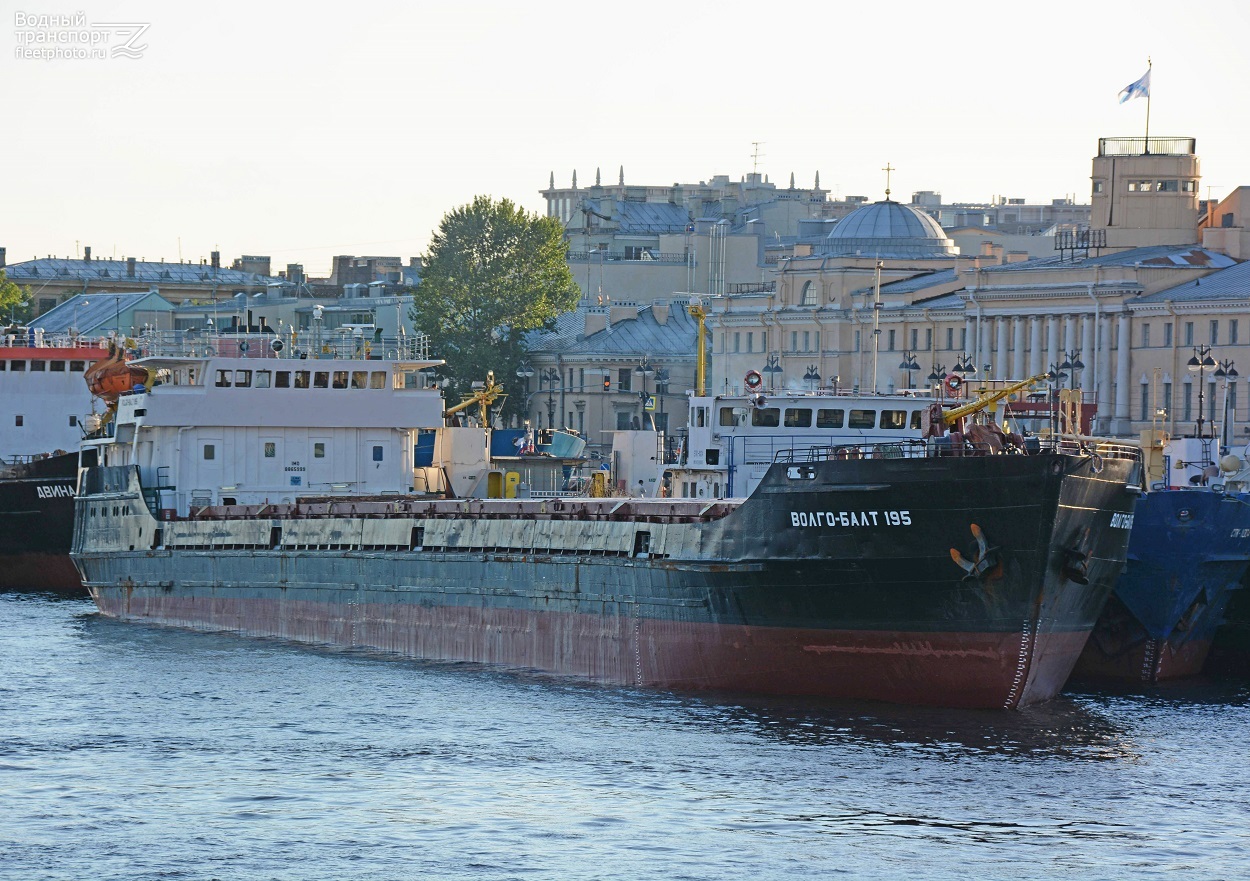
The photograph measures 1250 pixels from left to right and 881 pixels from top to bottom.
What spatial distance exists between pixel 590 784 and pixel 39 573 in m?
40.1

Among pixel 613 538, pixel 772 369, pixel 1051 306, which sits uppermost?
pixel 1051 306

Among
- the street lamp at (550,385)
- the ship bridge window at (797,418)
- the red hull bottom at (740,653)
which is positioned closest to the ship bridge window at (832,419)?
the ship bridge window at (797,418)

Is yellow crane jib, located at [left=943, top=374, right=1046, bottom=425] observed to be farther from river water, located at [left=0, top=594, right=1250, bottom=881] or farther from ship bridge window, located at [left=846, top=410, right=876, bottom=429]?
ship bridge window, located at [left=846, top=410, right=876, bottom=429]

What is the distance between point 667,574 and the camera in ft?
144

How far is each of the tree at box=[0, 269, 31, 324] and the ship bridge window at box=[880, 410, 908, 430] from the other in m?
88.9

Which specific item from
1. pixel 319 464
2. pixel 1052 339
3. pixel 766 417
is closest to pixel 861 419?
pixel 766 417

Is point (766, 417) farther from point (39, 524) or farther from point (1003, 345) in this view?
point (1003, 345)

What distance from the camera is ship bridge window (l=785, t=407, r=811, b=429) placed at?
51844 millimetres

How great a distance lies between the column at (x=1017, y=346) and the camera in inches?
4867

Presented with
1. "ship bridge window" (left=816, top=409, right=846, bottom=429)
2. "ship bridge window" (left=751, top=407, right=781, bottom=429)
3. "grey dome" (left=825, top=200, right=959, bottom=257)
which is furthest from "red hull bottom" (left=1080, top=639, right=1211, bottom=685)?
"grey dome" (left=825, top=200, right=959, bottom=257)

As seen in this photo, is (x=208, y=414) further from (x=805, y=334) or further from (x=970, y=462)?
(x=805, y=334)

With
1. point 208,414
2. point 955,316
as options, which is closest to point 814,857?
point 208,414

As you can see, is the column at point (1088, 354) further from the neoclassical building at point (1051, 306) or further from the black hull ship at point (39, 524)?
the black hull ship at point (39, 524)

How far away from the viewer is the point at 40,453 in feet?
257
